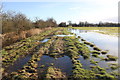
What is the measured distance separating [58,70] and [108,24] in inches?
5871

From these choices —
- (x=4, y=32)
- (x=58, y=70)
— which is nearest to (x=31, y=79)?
(x=58, y=70)

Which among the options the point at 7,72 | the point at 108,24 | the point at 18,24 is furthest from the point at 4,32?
the point at 108,24

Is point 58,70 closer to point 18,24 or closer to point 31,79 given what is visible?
point 31,79

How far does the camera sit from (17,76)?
8.93 meters

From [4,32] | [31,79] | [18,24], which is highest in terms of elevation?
[18,24]

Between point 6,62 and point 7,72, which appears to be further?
point 6,62

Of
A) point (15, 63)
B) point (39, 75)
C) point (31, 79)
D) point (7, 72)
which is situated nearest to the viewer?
point (31, 79)

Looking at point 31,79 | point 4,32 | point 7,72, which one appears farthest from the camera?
point 4,32

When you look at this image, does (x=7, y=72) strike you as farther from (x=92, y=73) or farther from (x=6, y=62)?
(x=92, y=73)

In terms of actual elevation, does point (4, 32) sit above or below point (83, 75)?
above

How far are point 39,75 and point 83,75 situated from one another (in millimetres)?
3262

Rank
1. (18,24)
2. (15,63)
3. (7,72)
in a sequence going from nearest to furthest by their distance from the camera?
(7,72)
(15,63)
(18,24)

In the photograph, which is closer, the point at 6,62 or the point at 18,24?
the point at 6,62

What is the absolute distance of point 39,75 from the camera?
A: 9078 mm
